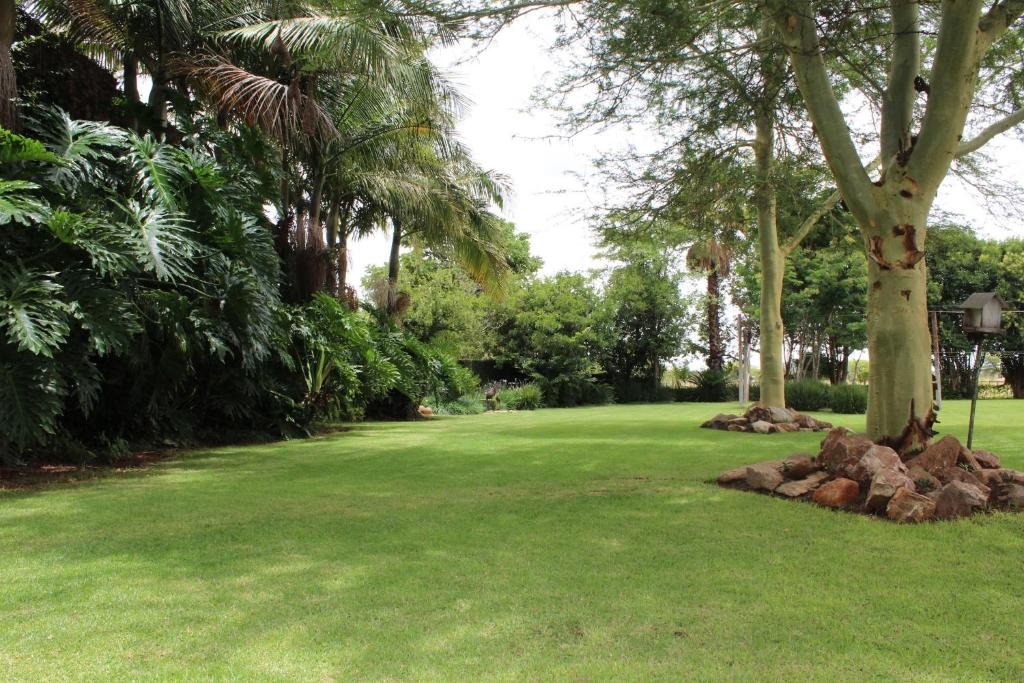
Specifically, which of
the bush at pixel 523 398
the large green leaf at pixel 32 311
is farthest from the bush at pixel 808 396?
the large green leaf at pixel 32 311

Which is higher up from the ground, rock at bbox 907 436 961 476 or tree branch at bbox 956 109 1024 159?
tree branch at bbox 956 109 1024 159

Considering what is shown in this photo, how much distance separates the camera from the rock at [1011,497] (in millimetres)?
5512

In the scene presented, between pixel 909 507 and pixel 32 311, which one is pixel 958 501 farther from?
pixel 32 311

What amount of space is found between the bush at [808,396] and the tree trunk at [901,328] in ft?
46.4

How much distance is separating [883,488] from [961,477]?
882 mm

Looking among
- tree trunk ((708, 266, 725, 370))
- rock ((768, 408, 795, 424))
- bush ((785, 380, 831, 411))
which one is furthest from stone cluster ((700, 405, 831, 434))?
tree trunk ((708, 266, 725, 370))

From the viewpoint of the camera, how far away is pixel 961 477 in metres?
5.87

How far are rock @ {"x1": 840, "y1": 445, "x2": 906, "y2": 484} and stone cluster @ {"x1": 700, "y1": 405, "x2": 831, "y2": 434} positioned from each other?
6.68m

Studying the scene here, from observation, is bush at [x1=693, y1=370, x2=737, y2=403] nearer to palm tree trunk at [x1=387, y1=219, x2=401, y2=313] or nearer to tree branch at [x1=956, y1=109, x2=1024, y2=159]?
palm tree trunk at [x1=387, y1=219, x2=401, y2=313]

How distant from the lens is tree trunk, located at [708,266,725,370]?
93.2 feet

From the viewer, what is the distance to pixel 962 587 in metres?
3.84

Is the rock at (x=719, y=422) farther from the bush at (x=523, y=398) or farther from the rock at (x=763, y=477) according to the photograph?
the bush at (x=523, y=398)

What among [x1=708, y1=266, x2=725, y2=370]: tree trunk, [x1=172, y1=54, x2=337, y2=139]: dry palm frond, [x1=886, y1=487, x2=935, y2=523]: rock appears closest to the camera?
[x1=886, y1=487, x2=935, y2=523]: rock

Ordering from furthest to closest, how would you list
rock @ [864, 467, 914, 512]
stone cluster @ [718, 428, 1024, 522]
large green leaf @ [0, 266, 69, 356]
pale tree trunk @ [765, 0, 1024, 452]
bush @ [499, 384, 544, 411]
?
bush @ [499, 384, 544, 411] < pale tree trunk @ [765, 0, 1024, 452] < large green leaf @ [0, 266, 69, 356] < rock @ [864, 467, 914, 512] < stone cluster @ [718, 428, 1024, 522]
